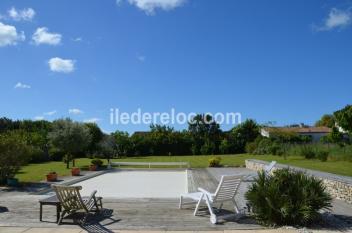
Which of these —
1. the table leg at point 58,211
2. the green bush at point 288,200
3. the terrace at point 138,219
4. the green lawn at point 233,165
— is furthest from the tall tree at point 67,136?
the green bush at point 288,200

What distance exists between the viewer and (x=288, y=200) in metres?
7.46

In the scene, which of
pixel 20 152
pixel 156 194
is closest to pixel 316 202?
pixel 156 194

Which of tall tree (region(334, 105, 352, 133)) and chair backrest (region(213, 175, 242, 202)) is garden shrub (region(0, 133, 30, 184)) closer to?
chair backrest (region(213, 175, 242, 202))

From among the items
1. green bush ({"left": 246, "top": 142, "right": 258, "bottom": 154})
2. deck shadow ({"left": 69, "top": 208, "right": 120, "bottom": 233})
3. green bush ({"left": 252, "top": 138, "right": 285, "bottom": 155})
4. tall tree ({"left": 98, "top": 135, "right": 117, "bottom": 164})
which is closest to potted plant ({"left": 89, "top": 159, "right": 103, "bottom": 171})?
tall tree ({"left": 98, "top": 135, "right": 117, "bottom": 164})

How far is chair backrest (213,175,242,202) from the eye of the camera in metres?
8.13

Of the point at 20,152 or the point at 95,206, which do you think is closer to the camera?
the point at 95,206

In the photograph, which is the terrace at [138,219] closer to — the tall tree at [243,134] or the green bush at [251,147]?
the green bush at [251,147]

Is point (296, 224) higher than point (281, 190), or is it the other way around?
point (281, 190)

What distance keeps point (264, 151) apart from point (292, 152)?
7.56 metres

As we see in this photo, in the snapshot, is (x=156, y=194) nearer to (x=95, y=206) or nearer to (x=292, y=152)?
(x=95, y=206)

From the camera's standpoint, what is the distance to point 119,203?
10.2 m

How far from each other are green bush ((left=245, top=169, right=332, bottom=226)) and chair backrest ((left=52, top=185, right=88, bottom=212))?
10.4 ft

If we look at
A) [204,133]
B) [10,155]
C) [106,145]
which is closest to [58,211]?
[10,155]

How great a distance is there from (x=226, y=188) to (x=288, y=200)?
130cm
